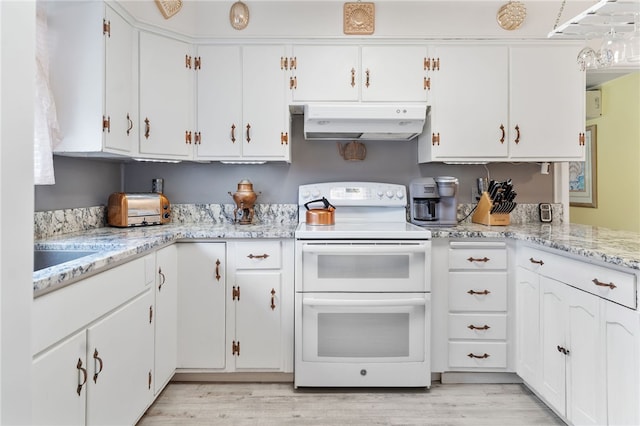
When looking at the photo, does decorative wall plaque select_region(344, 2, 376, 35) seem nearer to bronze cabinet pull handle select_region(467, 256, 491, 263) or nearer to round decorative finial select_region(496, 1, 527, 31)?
round decorative finial select_region(496, 1, 527, 31)

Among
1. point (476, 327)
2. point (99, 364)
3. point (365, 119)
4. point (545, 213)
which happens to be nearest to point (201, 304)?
point (99, 364)

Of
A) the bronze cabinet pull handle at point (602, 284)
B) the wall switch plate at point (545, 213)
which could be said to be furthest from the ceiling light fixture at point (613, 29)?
the wall switch plate at point (545, 213)

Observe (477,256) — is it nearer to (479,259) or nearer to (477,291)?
(479,259)

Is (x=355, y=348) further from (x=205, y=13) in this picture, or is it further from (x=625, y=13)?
(x=205, y=13)

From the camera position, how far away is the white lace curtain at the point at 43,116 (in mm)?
1812

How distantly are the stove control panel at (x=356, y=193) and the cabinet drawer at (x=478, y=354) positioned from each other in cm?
106

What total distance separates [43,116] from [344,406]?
7.07ft

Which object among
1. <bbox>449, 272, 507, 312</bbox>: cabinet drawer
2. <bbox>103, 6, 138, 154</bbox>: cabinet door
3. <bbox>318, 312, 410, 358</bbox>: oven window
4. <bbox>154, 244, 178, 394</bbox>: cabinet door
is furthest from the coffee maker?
<bbox>103, 6, 138, 154</bbox>: cabinet door

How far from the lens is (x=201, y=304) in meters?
2.32

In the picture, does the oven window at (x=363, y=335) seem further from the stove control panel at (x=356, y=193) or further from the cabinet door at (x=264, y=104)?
the cabinet door at (x=264, y=104)

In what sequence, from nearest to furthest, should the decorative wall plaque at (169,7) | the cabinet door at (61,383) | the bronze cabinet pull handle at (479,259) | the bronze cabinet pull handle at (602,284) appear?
1. the cabinet door at (61,383)
2. the bronze cabinet pull handle at (602,284)
3. the bronze cabinet pull handle at (479,259)
4. the decorative wall plaque at (169,7)

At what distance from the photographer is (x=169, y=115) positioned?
2.54m

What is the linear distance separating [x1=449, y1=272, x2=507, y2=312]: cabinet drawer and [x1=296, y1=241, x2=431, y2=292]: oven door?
9.0 inches

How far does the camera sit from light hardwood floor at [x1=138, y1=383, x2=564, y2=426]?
2.00 meters
